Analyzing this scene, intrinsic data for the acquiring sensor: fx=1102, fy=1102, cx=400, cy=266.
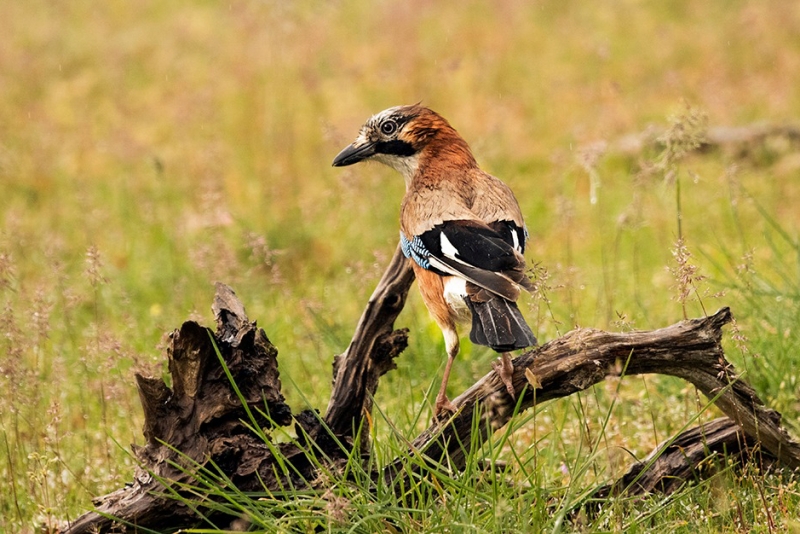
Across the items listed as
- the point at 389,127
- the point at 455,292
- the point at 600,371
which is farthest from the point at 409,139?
the point at 600,371

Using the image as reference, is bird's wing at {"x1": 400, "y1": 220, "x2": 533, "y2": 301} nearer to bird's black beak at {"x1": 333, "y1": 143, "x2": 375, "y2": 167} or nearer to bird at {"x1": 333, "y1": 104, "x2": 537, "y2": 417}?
bird at {"x1": 333, "y1": 104, "x2": 537, "y2": 417}

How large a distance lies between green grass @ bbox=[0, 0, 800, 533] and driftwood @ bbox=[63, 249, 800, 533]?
0.44ft

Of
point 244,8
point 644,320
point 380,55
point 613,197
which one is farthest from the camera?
point 244,8

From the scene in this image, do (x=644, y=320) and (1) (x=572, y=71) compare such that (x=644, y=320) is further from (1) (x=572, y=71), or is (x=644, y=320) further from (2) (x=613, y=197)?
(1) (x=572, y=71)

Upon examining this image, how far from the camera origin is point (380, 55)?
12.9 meters

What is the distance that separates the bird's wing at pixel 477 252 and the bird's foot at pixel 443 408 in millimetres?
508

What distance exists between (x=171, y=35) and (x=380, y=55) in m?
2.96

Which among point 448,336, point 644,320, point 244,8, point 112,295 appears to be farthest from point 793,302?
point 244,8

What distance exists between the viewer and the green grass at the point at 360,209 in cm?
473

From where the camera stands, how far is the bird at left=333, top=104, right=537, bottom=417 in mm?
4125

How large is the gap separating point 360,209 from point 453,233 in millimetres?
5005

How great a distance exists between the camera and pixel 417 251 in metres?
4.57

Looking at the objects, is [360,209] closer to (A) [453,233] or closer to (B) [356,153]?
(B) [356,153]

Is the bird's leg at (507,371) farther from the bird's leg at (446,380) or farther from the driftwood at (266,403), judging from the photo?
the bird's leg at (446,380)
